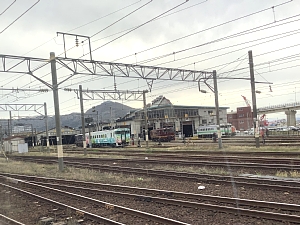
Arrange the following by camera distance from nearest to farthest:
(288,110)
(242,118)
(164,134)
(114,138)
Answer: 1. (114,138)
2. (164,134)
3. (288,110)
4. (242,118)

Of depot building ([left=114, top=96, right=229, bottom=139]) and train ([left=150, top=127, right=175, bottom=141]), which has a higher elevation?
depot building ([left=114, top=96, right=229, bottom=139])

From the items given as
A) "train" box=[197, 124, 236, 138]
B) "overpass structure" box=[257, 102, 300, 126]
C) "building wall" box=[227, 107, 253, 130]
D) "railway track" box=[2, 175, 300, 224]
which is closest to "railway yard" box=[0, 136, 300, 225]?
"railway track" box=[2, 175, 300, 224]

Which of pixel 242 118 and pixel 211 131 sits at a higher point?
pixel 242 118

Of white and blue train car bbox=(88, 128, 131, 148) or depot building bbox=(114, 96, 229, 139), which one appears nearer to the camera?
white and blue train car bbox=(88, 128, 131, 148)

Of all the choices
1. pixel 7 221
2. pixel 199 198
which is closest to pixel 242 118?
pixel 199 198

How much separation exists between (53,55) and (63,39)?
166 centimetres

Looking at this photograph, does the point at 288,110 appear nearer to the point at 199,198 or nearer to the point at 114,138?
the point at 114,138

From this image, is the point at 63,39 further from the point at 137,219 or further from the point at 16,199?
the point at 137,219

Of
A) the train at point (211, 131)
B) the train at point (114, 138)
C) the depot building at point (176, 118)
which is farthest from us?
the depot building at point (176, 118)

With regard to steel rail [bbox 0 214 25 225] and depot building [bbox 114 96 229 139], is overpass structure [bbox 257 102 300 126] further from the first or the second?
steel rail [bbox 0 214 25 225]

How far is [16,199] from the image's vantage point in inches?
488

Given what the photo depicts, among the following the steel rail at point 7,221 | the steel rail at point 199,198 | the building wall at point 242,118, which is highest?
the building wall at point 242,118

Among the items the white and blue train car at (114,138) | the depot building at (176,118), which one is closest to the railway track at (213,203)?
the white and blue train car at (114,138)

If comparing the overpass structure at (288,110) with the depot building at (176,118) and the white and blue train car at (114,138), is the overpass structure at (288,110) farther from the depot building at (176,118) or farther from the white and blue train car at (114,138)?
the white and blue train car at (114,138)
